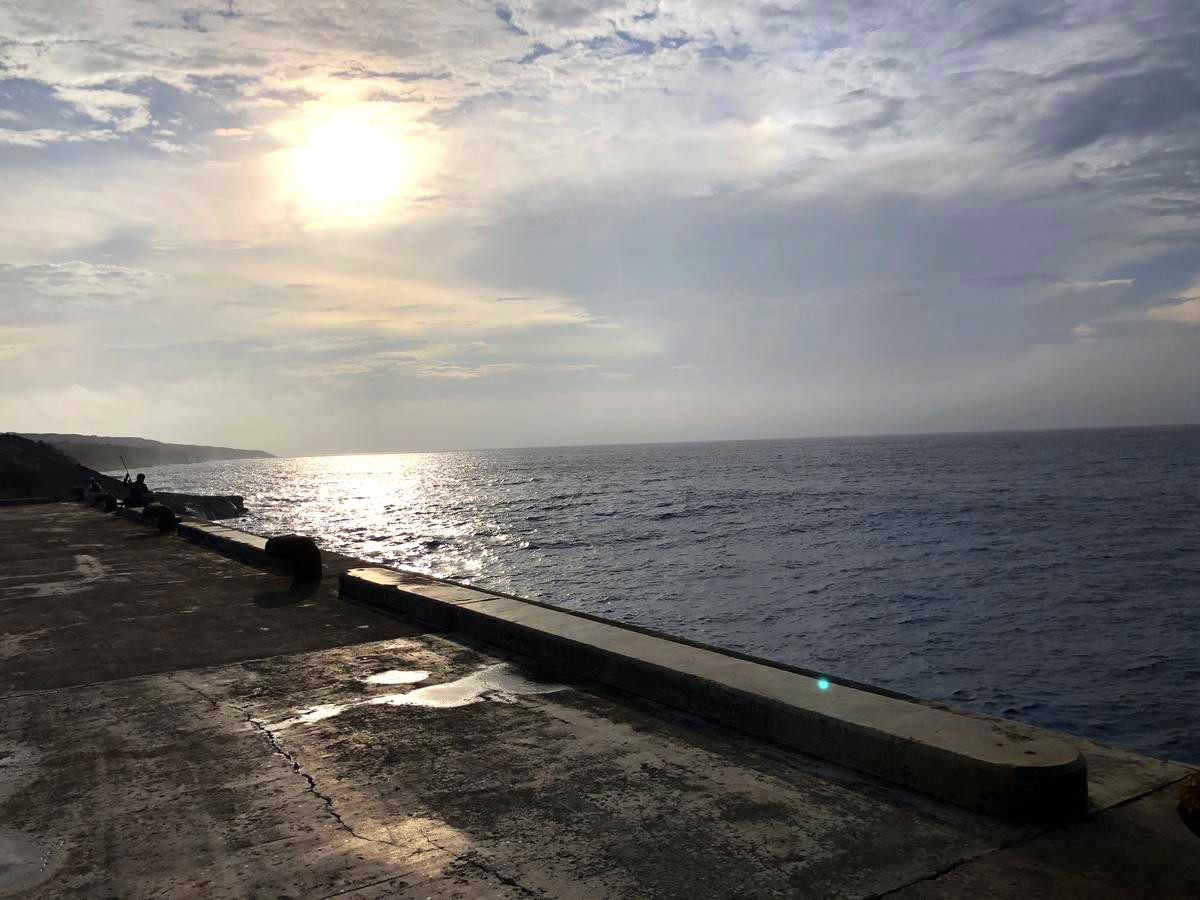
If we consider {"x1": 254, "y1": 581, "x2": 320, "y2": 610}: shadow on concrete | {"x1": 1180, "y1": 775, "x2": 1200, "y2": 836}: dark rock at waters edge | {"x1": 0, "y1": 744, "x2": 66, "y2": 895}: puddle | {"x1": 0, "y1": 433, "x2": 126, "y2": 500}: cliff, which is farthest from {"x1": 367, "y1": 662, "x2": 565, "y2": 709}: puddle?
{"x1": 0, "y1": 433, "x2": 126, "y2": 500}: cliff

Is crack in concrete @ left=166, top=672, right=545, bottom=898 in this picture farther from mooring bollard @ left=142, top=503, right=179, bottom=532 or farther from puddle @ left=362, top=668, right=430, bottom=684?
mooring bollard @ left=142, top=503, right=179, bottom=532

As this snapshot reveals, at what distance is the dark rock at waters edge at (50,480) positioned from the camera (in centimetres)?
6325

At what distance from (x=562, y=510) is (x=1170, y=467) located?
70.8 m

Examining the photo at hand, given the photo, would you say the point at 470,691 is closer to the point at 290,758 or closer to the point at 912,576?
the point at 290,758

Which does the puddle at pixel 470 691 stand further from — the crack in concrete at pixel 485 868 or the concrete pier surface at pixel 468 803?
the crack in concrete at pixel 485 868

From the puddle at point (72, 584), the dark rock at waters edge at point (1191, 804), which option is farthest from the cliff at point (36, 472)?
the dark rock at waters edge at point (1191, 804)

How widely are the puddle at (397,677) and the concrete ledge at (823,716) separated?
943mm

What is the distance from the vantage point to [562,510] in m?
70.1

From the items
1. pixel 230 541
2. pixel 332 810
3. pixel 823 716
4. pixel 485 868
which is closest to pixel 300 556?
pixel 230 541

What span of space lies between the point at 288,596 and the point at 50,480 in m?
68.3

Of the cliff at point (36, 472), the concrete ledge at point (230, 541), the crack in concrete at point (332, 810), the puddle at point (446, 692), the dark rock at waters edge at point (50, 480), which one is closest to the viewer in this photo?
the crack in concrete at point (332, 810)

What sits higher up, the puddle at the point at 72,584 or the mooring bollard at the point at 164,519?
the mooring bollard at the point at 164,519

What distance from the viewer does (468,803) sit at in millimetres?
4242

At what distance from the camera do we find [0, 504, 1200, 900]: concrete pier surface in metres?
3.43
